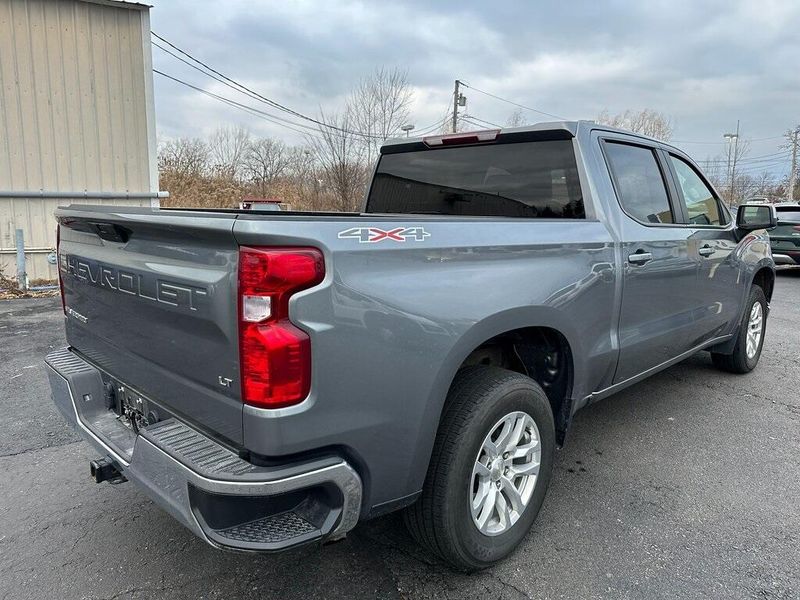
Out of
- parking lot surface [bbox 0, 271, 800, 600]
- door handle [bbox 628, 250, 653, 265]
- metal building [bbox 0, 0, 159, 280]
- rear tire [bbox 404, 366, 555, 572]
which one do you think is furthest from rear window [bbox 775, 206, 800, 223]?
metal building [bbox 0, 0, 159, 280]

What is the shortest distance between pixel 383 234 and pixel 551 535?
177cm

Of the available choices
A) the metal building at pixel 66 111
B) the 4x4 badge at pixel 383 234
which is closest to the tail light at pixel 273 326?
the 4x4 badge at pixel 383 234

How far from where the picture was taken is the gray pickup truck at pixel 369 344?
5.63 ft

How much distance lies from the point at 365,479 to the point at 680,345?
2861 millimetres

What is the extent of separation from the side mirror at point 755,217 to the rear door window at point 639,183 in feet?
4.10

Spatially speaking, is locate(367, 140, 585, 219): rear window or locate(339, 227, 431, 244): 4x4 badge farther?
locate(367, 140, 585, 219): rear window

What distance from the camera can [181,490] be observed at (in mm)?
1768

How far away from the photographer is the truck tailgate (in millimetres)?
1766

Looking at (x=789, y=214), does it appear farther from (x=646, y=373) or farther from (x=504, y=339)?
(x=504, y=339)

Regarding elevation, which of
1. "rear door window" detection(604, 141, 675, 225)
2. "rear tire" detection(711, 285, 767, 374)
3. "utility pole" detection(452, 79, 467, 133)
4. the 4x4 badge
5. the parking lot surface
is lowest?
the parking lot surface

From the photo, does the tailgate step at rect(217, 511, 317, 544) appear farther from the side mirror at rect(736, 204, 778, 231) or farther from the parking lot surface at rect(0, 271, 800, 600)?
the side mirror at rect(736, 204, 778, 231)

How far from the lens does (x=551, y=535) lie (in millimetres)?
2705

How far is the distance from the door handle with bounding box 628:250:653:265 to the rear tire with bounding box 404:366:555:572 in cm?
109

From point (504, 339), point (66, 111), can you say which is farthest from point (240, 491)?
point (66, 111)
